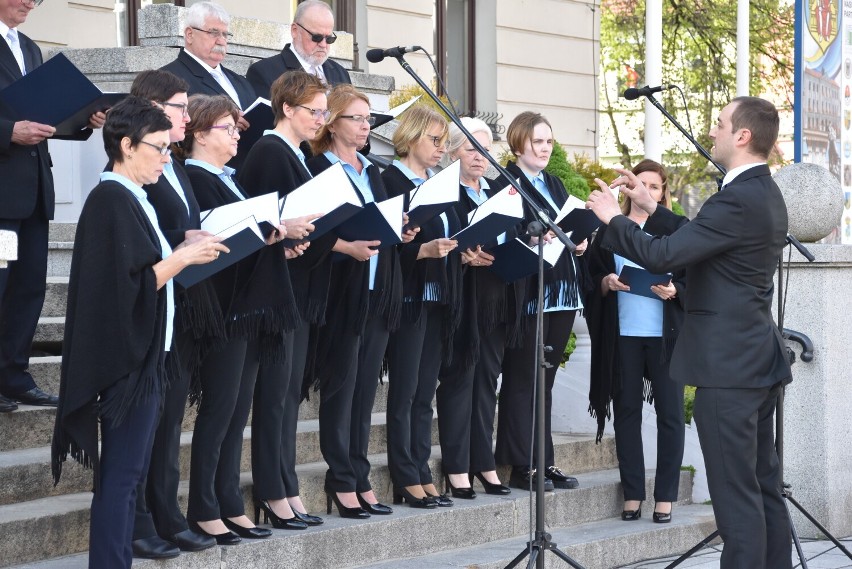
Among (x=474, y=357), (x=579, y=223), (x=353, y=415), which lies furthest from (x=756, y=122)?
(x=353, y=415)

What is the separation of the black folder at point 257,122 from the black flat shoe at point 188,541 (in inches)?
80.3

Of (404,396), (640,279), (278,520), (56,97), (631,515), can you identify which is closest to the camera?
(56,97)

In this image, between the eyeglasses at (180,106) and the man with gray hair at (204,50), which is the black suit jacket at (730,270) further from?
the man with gray hair at (204,50)

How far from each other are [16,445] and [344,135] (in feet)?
6.60

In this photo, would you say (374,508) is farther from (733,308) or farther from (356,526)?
(733,308)

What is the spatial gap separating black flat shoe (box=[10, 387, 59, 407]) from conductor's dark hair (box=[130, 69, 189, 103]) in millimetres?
1581

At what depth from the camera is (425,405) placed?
22.5 feet

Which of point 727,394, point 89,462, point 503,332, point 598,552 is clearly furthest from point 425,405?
point 89,462

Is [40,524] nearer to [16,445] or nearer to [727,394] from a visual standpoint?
[16,445]

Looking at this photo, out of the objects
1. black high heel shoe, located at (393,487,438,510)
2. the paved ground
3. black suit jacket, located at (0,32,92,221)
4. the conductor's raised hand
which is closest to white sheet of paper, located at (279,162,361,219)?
the conductor's raised hand

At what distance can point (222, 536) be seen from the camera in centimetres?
Answer: 554

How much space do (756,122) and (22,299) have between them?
3344mm

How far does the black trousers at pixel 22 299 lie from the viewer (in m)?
6.11

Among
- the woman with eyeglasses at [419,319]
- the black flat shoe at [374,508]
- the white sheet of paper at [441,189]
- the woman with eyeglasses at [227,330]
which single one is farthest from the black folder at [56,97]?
the black flat shoe at [374,508]
